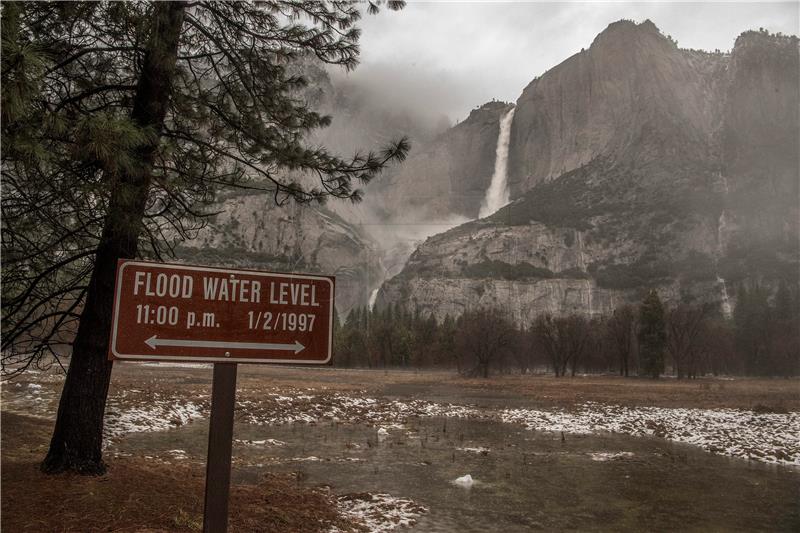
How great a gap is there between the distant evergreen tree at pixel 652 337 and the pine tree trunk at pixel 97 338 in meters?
70.4

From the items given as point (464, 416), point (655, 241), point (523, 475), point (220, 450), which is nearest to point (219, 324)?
point (220, 450)

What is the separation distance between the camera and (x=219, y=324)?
12.1ft

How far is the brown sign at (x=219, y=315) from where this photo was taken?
3451mm

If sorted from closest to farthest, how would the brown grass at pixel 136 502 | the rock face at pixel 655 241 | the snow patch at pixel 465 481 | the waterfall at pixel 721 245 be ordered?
the brown grass at pixel 136 502
the snow patch at pixel 465 481
the waterfall at pixel 721 245
the rock face at pixel 655 241

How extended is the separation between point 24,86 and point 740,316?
115441 mm

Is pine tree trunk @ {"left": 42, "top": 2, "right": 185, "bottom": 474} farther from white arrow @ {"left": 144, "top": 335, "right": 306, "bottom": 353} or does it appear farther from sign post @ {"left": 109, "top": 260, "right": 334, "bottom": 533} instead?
white arrow @ {"left": 144, "top": 335, "right": 306, "bottom": 353}

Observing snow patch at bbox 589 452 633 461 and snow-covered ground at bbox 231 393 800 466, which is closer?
snow patch at bbox 589 452 633 461

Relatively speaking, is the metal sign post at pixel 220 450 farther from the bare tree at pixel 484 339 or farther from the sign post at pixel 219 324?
the bare tree at pixel 484 339

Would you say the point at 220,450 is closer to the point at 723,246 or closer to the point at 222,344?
the point at 222,344

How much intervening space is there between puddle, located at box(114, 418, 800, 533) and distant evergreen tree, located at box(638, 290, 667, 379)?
2237 inches

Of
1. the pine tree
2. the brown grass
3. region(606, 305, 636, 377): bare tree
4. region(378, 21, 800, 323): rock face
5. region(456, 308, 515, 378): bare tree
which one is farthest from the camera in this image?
region(378, 21, 800, 323): rock face

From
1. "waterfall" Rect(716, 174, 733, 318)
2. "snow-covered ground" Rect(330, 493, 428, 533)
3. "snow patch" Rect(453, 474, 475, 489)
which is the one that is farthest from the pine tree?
"waterfall" Rect(716, 174, 733, 318)

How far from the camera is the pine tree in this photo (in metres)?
5.15

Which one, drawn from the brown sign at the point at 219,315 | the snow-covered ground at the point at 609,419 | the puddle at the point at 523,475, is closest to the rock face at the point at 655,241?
the snow-covered ground at the point at 609,419
